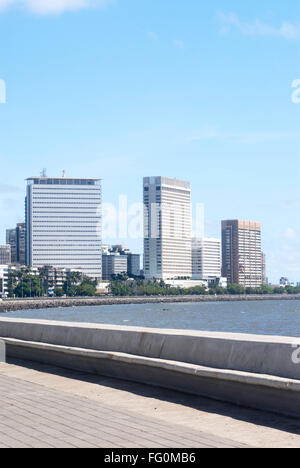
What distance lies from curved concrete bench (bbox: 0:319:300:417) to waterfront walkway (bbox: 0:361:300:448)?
21 cm

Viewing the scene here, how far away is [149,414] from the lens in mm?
9797

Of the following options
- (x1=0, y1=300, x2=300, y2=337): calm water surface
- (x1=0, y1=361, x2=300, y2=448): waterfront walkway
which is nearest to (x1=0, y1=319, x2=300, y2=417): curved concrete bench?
(x1=0, y1=361, x2=300, y2=448): waterfront walkway

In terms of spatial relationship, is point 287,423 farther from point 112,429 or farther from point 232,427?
point 112,429

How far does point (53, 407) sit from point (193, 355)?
2.33 meters

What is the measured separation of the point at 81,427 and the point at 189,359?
2888 mm

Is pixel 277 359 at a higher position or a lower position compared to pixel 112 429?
higher

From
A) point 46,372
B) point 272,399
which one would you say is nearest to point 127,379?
point 46,372

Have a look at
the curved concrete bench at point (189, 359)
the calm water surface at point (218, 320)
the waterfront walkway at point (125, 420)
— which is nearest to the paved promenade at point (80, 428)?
the waterfront walkway at point (125, 420)

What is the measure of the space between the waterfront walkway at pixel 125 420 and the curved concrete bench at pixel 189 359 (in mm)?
212

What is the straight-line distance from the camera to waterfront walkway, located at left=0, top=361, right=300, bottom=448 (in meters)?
7.99

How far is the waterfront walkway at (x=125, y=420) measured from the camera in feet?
26.2

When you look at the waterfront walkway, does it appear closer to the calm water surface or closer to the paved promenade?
the paved promenade

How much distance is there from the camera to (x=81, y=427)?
346 inches

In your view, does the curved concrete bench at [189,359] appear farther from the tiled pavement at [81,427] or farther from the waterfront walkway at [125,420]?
the tiled pavement at [81,427]
